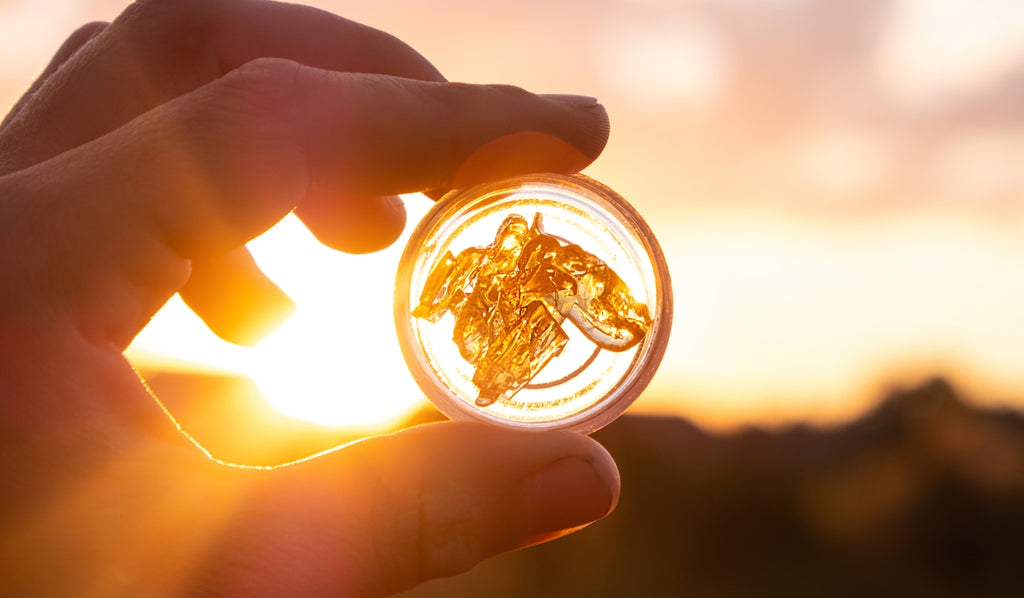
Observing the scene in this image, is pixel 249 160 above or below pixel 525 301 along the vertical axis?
above

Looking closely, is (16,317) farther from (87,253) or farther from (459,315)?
(459,315)

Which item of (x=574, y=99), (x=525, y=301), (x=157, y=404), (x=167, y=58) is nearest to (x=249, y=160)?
(x=157, y=404)

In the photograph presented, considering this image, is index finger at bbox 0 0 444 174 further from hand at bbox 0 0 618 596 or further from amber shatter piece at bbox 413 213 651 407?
amber shatter piece at bbox 413 213 651 407

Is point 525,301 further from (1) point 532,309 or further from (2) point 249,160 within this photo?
(2) point 249,160

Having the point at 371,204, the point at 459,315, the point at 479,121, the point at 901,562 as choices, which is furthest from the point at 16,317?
the point at 901,562

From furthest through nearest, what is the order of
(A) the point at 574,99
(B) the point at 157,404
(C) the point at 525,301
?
(A) the point at 574,99 → (C) the point at 525,301 → (B) the point at 157,404
